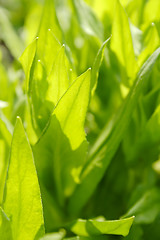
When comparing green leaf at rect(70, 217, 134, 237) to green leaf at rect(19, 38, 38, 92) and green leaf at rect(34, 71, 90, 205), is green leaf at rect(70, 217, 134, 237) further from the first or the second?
green leaf at rect(19, 38, 38, 92)

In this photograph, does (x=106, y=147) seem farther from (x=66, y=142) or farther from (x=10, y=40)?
(x=10, y=40)

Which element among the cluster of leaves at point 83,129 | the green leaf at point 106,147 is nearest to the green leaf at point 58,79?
the cluster of leaves at point 83,129

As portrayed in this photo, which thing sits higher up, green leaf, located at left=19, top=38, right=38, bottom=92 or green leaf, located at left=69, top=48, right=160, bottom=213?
green leaf, located at left=19, top=38, right=38, bottom=92

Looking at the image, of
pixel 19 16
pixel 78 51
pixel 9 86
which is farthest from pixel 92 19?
pixel 19 16

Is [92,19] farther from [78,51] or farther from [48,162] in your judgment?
[48,162]

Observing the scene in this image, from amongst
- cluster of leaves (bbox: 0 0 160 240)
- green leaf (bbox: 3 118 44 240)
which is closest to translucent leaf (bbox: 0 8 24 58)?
cluster of leaves (bbox: 0 0 160 240)

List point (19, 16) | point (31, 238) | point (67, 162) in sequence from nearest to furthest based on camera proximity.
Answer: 1. point (31, 238)
2. point (67, 162)
3. point (19, 16)
